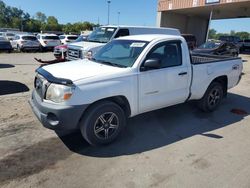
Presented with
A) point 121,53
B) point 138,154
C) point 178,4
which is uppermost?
point 178,4

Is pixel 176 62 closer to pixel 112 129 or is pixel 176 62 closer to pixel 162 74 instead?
pixel 162 74

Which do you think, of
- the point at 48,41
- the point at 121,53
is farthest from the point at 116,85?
the point at 48,41

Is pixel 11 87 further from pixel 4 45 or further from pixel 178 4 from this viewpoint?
pixel 178 4

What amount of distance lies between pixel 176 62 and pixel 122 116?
159 cm

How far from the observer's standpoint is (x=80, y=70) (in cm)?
381

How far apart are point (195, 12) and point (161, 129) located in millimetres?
27272

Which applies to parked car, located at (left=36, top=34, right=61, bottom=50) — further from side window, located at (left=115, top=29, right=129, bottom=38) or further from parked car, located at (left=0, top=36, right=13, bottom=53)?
side window, located at (left=115, top=29, right=129, bottom=38)

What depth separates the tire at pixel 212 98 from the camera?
5.44m

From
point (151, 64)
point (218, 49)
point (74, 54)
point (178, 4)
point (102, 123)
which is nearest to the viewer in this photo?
point (102, 123)

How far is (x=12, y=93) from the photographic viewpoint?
662 cm

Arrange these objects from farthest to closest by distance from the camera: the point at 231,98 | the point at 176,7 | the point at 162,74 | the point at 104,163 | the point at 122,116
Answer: the point at 176,7
the point at 231,98
the point at 162,74
the point at 122,116
the point at 104,163

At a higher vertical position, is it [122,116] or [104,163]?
[122,116]

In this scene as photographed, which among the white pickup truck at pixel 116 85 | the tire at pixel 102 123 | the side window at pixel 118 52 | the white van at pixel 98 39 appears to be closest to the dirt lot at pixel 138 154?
the tire at pixel 102 123

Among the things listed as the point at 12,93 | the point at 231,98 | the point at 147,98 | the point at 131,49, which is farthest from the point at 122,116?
the point at 231,98
